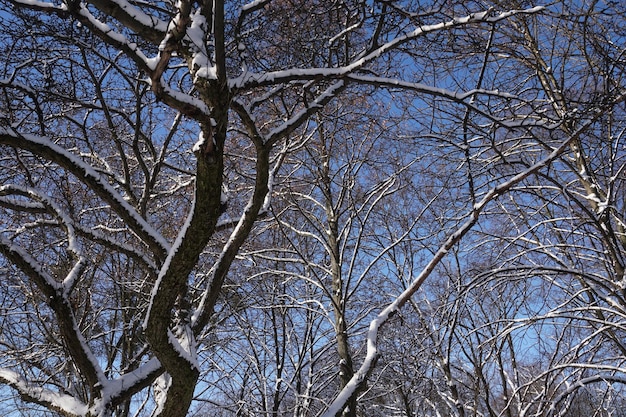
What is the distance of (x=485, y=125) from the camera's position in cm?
505

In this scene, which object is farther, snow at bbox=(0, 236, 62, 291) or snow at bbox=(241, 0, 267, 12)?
snow at bbox=(241, 0, 267, 12)

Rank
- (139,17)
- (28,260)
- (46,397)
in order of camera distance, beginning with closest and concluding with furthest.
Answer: (139,17) < (28,260) < (46,397)

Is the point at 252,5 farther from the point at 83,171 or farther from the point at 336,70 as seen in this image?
the point at 83,171

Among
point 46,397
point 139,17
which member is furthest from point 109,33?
point 46,397

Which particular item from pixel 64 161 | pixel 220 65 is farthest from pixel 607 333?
pixel 64 161

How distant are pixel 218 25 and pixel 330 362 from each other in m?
6.68

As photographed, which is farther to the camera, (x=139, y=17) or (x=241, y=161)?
(x=241, y=161)

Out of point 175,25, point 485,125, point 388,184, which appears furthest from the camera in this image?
point 388,184

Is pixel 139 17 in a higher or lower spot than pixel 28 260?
higher

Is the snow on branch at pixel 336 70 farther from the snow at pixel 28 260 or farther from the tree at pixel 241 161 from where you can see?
the snow at pixel 28 260

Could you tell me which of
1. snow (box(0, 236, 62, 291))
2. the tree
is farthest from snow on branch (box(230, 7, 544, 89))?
snow (box(0, 236, 62, 291))

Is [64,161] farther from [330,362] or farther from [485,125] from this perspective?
[330,362]

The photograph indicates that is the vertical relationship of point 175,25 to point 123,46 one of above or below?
below

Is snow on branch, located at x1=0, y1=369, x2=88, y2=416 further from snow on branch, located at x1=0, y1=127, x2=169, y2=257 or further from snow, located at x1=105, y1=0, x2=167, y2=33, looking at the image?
snow, located at x1=105, y1=0, x2=167, y2=33
